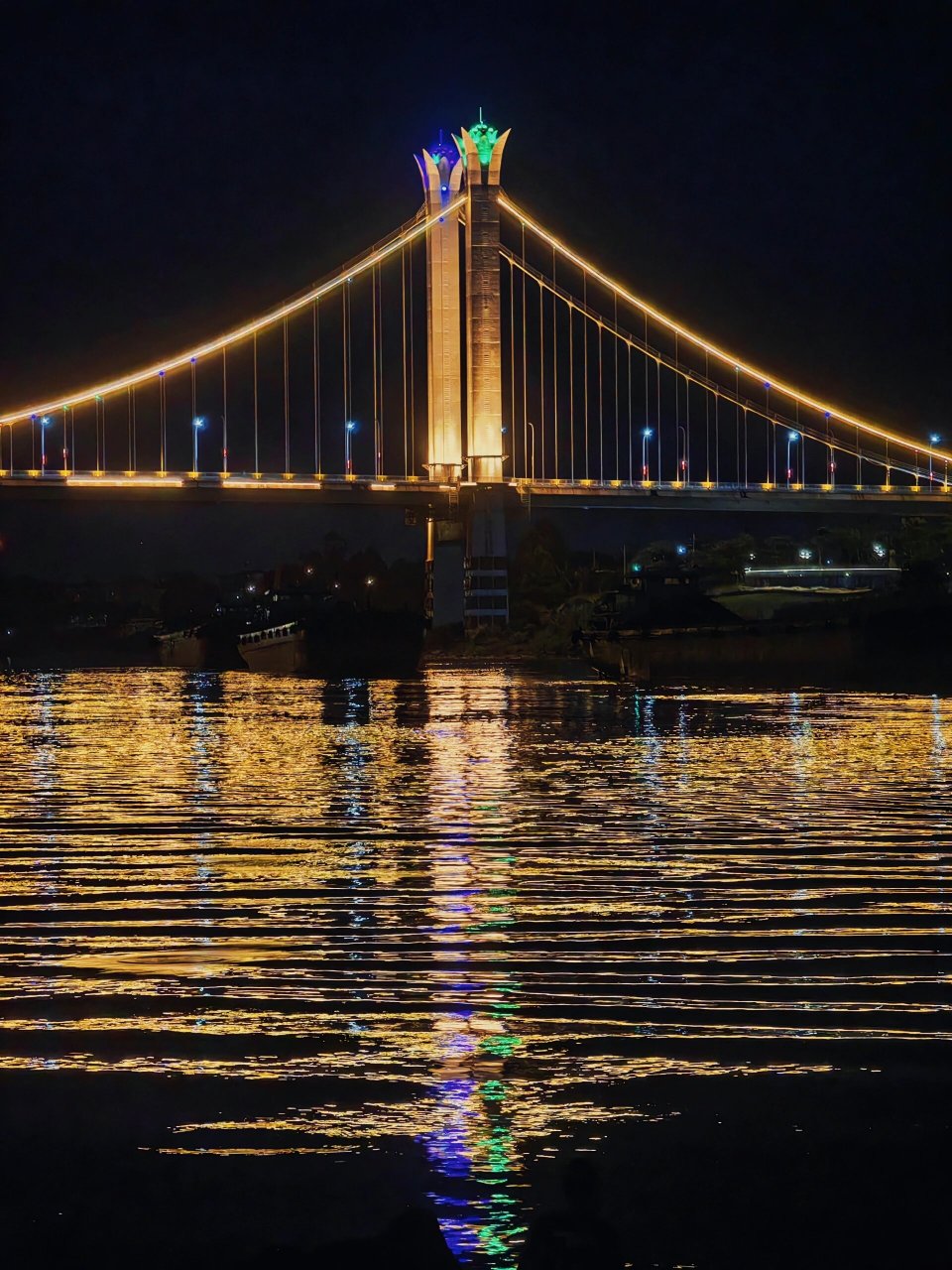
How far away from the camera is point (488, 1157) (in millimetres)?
4496

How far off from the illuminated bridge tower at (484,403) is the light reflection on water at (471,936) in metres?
65.5

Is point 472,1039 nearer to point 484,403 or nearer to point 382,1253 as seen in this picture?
point 382,1253

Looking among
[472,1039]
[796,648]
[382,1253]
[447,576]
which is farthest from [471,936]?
[447,576]

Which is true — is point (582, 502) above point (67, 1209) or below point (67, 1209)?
above

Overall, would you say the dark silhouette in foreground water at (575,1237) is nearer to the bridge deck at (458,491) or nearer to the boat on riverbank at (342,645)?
the boat on riverbank at (342,645)

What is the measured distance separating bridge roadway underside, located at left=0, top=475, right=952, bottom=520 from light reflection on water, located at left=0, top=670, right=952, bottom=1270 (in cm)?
6431

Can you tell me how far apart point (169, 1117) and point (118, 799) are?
369 inches

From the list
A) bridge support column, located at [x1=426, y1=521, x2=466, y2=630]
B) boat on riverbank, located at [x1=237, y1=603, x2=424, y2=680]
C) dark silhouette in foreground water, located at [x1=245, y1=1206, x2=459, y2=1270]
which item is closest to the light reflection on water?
dark silhouette in foreground water, located at [x1=245, y1=1206, x2=459, y2=1270]

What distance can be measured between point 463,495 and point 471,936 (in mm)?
75757

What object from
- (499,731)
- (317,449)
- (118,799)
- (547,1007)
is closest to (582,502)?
(317,449)

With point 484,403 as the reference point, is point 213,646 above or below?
below

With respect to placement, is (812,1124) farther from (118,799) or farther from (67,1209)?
(118,799)

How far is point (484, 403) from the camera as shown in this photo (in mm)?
82062

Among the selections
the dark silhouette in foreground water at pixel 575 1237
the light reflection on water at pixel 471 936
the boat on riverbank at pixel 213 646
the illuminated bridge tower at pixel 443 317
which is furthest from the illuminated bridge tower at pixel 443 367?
the dark silhouette in foreground water at pixel 575 1237
